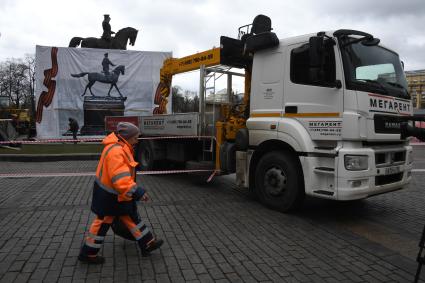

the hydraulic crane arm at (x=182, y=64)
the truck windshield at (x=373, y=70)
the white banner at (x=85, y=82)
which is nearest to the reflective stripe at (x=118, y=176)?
the truck windshield at (x=373, y=70)

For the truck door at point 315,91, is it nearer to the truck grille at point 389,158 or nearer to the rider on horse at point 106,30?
the truck grille at point 389,158

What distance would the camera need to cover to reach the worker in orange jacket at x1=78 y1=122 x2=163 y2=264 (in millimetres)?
3434

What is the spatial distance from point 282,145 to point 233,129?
1.30 meters

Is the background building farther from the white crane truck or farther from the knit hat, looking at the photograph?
the knit hat

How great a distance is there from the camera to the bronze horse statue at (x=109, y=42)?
23.9 m

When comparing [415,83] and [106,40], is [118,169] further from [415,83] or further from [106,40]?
[106,40]

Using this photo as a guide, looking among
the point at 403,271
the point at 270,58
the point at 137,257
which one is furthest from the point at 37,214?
the point at 403,271

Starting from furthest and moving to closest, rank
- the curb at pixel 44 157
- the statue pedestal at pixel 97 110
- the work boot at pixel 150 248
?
the statue pedestal at pixel 97 110 → the curb at pixel 44 157 → the work boot at pixel 150 248

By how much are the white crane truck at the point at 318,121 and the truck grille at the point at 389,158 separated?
0.6 inches

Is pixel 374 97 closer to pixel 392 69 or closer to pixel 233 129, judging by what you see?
pixel 392 69

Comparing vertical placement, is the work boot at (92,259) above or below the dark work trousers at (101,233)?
below

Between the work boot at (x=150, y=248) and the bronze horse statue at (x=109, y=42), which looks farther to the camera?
the bronze horse statue at (x=109, y=42)

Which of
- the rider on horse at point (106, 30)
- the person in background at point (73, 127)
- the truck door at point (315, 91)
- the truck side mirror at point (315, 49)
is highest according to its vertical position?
the rider on horse at point (106, 30)

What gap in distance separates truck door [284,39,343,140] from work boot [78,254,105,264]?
10.8ft
